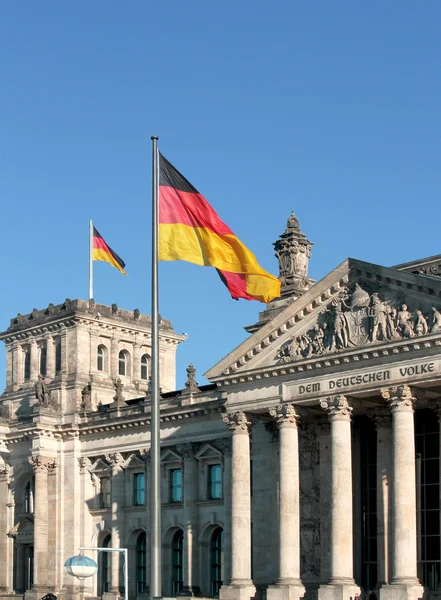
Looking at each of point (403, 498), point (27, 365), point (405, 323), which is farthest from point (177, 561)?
point (405, 323)

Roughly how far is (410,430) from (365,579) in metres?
10.5

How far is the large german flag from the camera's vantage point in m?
37.6

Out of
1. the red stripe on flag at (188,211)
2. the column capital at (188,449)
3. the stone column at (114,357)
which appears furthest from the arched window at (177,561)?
the red stripe on flag at (188,211)

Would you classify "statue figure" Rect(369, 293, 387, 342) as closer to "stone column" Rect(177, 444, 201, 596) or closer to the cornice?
the cornice

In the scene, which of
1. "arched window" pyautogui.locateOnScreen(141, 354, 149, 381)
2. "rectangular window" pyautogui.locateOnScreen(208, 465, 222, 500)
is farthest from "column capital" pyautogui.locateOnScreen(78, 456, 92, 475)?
"rectangular window" pyautogui.locateOnScreen(208, 465, 222, 500)

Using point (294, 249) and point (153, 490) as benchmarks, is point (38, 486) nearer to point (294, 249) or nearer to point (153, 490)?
point (294, 249)

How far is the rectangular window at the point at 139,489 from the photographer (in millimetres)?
75938

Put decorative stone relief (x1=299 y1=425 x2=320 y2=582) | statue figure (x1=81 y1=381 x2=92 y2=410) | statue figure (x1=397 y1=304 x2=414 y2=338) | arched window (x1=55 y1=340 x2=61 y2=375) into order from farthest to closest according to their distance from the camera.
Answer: arched window (x1=55 y1=340 x2=61 y2=375), statue figure (x1=81 y1=381 x2=92 y2=410), decorative stone relief (x1=299 y1=425 x2=320 y2=582), statue figure (x1=397 y1=304 x2=414 y2=338)

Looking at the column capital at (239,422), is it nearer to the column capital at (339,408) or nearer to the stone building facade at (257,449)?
the stone building facade at (257,449)

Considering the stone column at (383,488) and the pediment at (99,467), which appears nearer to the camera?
the stone column at (383,488)

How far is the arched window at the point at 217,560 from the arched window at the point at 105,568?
9.10 meters

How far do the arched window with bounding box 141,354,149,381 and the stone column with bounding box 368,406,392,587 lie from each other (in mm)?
29538

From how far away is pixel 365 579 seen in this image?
61.5 m

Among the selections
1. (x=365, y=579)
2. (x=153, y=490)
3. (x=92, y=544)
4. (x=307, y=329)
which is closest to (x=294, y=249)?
(x=307, y=329)
